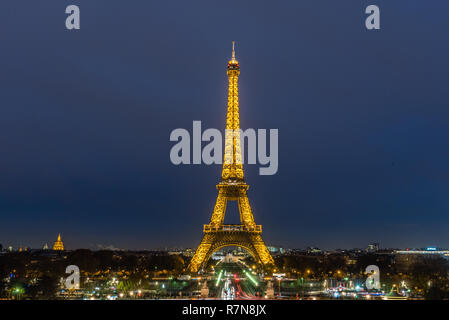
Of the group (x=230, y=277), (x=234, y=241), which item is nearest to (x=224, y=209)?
(x=234, y=241)

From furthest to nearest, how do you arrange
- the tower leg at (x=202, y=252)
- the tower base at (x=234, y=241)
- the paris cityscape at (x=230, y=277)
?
the tower base at (x=234, y=241), the tower leg at (x=202, y=252), the paris cityscape at (x=230, y=277)

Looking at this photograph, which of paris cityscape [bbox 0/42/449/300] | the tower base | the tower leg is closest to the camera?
paris cityscape [bbox 0/42/449/300]

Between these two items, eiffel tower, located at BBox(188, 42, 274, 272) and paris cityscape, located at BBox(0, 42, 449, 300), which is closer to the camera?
paris cityscape, located at BBox(0, 42, 449, 300)

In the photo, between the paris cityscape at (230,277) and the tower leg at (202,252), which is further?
the tower leg at (202,252)

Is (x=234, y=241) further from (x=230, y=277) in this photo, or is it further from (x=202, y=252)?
(x=230, y=277)

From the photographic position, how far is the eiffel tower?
245 ft

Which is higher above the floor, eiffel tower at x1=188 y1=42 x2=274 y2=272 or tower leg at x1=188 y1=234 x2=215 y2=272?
eiffel tower at x1=188 y1=42 x2=274 y2=272

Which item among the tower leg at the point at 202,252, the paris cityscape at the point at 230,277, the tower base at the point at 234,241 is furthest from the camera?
the tower base at the point at 234,241

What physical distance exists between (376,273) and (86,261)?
5151cm

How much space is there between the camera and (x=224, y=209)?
3004 inches

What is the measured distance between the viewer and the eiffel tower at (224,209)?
74.6 meters

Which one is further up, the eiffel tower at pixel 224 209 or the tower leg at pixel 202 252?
the eiffel tower at pixel 224 209

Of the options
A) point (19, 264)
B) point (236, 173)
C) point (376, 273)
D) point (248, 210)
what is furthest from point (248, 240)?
point (19, 264)
